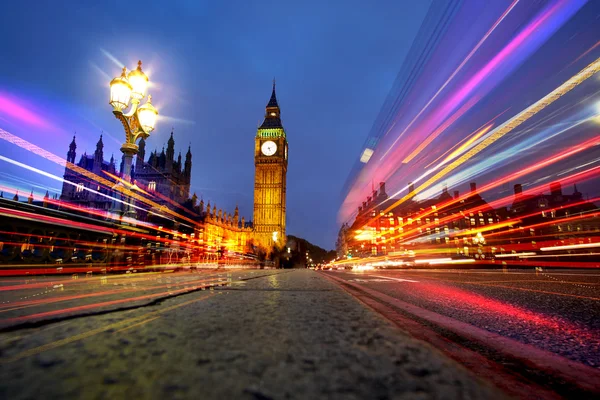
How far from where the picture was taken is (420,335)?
154 cm

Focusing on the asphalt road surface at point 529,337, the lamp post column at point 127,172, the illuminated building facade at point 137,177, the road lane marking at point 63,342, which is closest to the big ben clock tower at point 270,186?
the illuminated building facade at point 137,177

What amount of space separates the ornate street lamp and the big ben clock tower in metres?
72.1

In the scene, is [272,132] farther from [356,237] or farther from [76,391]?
[76,391]

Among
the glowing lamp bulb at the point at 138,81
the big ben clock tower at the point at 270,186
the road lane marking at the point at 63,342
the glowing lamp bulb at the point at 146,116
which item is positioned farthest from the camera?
the big ben clock tower at the point at 270,186

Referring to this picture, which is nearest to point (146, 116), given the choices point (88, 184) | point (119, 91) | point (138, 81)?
point (138, 81)

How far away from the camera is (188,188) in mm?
76750

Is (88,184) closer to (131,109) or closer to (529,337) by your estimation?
(131,109)

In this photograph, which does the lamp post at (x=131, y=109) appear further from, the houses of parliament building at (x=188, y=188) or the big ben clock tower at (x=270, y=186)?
the big ben clock tower at (x=270, y=186)

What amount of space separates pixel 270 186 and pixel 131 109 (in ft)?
256

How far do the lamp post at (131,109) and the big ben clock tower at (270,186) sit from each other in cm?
7210

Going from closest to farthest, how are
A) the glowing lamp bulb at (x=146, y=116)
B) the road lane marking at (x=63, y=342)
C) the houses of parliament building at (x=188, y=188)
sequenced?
the road lane marking at (x=63, y=342) < the glowing lamp bulb at (x=146, y=116) < the houses of parliament building at (x=188, y=188)

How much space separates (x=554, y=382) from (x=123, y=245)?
1370 cm

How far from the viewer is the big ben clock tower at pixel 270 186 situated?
86375 millimetres

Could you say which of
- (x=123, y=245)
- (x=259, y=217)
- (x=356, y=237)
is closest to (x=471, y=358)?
(x=123, y=245)
